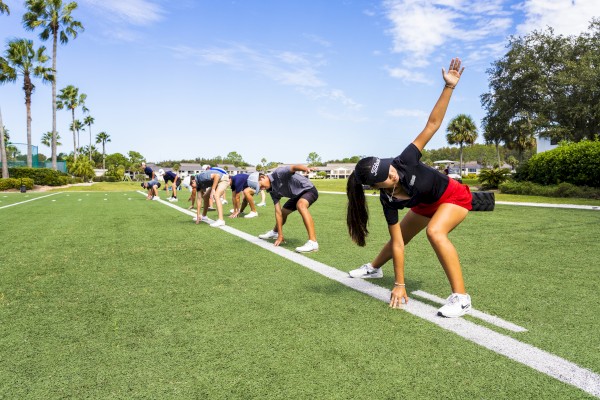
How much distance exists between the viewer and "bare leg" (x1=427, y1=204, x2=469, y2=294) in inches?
134

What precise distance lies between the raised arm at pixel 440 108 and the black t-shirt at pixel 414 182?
0.11m

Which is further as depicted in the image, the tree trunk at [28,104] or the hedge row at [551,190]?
the tree trunk at [28,104]

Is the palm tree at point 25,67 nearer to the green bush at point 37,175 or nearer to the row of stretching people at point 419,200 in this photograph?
the green bush at point 37,175

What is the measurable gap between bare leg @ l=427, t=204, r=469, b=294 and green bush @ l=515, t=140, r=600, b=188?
858 inches

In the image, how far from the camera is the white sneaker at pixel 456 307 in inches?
132

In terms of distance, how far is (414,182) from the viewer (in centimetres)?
347

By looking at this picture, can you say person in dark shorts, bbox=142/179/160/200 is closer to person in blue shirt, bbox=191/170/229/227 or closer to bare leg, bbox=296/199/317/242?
person in blue shirt, bbox=191/170/229/227

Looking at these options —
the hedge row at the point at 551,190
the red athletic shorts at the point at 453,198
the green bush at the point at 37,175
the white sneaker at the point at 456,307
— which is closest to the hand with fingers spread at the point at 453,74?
the red athletic shorts at the point at 453,198

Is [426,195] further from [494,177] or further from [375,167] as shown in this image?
[494,177]

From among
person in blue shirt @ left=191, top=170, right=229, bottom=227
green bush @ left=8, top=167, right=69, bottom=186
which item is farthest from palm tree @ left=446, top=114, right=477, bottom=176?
person in blue shirt @ left=191, top=170, right=229, bottom=227

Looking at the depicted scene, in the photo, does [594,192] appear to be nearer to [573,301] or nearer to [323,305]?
[573,301]

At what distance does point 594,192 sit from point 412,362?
22.0 meters

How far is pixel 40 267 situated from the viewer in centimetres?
555

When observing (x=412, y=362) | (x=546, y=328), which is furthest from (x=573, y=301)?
(x=412, y=362)
